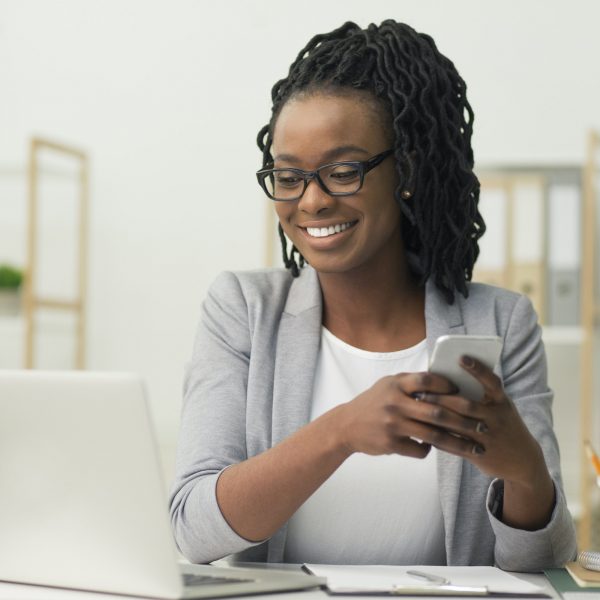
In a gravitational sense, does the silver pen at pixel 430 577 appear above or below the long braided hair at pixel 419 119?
below

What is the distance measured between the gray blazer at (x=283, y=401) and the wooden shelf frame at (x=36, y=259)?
2.24m

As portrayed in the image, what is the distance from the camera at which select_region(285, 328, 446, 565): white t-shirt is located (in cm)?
138

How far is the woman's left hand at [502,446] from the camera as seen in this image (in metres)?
1.04

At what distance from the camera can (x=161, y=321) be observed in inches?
154

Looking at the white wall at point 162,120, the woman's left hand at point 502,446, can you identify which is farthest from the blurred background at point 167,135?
the woman's left hand at point 502,446

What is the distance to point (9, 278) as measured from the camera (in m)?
3.79

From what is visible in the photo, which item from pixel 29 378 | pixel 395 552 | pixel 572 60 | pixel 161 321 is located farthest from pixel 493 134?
pixel 29 378

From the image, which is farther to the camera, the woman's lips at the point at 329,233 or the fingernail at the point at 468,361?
the woman's lips at the point at 329,233

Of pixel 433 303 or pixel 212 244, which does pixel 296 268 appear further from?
pixel 212 244

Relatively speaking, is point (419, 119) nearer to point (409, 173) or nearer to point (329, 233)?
point (409, 173)

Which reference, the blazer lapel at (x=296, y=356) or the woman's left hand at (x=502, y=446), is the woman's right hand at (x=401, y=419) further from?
the blazer lapel at (x=296, y=356)

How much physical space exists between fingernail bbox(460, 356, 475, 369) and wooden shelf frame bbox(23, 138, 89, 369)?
2.82m

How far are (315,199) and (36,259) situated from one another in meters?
2.81

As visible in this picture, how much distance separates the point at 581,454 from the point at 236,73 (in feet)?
6.10
